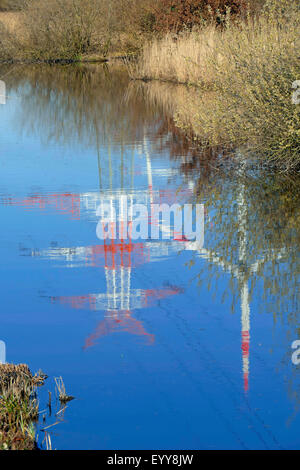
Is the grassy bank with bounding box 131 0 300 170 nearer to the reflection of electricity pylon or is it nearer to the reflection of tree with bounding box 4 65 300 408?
the reflection of tree with bounding box 4 65 300 408

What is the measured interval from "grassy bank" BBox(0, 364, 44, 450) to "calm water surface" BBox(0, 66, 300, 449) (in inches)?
6.4

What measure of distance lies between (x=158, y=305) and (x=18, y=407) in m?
2.30

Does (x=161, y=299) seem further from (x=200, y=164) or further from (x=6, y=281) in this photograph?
(x=200, y=164)

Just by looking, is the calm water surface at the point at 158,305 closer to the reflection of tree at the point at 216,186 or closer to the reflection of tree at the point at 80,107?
the reflection of tree at the point at 216,186

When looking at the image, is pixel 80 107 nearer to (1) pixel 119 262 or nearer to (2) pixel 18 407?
(1) pixel 119 262

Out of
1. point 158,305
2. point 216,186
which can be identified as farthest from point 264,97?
point 158,305

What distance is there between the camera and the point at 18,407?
5.25m

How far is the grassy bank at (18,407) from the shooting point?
4.93 meters

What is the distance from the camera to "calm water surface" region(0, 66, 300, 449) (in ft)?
17.4

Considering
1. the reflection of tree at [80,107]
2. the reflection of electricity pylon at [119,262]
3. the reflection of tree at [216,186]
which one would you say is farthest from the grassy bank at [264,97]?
the reflection of tree at [80,107]

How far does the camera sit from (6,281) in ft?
26.7

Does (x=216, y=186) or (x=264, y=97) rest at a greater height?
(x=264, y=97)

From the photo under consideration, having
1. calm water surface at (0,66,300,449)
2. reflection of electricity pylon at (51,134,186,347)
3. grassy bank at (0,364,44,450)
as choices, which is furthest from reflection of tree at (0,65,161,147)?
grassy bank at (0,364,44,450)

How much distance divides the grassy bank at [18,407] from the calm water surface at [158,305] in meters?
0.16
